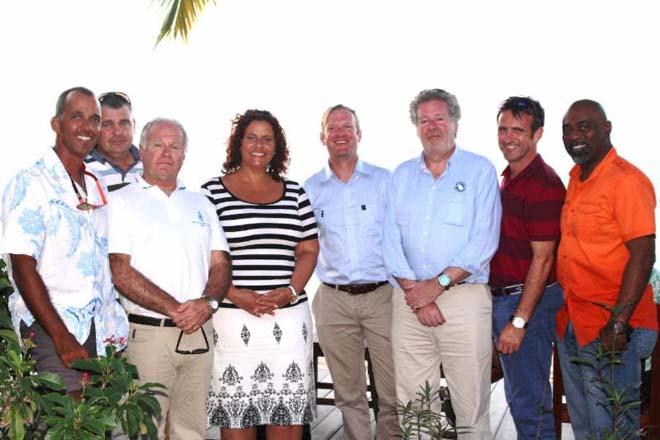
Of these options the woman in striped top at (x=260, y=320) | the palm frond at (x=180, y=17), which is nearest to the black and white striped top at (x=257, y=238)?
the woman in striped top at (x=260, y=320)

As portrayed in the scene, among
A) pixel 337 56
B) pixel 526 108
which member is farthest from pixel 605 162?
pixel 337 56

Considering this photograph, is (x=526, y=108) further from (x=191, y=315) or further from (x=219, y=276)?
(x=191, y=315)

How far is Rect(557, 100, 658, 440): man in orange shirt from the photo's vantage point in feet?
9.75

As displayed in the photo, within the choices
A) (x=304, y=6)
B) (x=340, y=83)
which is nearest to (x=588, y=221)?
(x=340, y=83)

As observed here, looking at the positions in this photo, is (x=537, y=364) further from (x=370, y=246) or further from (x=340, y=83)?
(x=340, y=83)

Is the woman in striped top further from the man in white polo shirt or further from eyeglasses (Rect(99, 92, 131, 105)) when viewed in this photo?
eyeglasses (Rect(99, 92, 131, 105))

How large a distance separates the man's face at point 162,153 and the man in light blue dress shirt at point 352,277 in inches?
38.7

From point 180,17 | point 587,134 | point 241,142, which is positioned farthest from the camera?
point 180,17

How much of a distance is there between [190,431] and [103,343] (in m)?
0.70

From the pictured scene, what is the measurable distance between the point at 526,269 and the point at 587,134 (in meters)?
0.66

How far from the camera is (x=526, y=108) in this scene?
11.3 feet

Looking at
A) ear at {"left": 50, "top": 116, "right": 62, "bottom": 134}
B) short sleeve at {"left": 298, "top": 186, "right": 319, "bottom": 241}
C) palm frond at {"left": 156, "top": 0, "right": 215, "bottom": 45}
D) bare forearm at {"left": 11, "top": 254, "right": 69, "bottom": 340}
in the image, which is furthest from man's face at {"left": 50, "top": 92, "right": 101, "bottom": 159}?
palm frond at {"left": 156, "top": 0, "right": 215, "bottom": 45}

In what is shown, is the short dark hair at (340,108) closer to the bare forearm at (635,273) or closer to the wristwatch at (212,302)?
the wristwatch at (212,302)

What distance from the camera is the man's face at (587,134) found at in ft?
10.4
